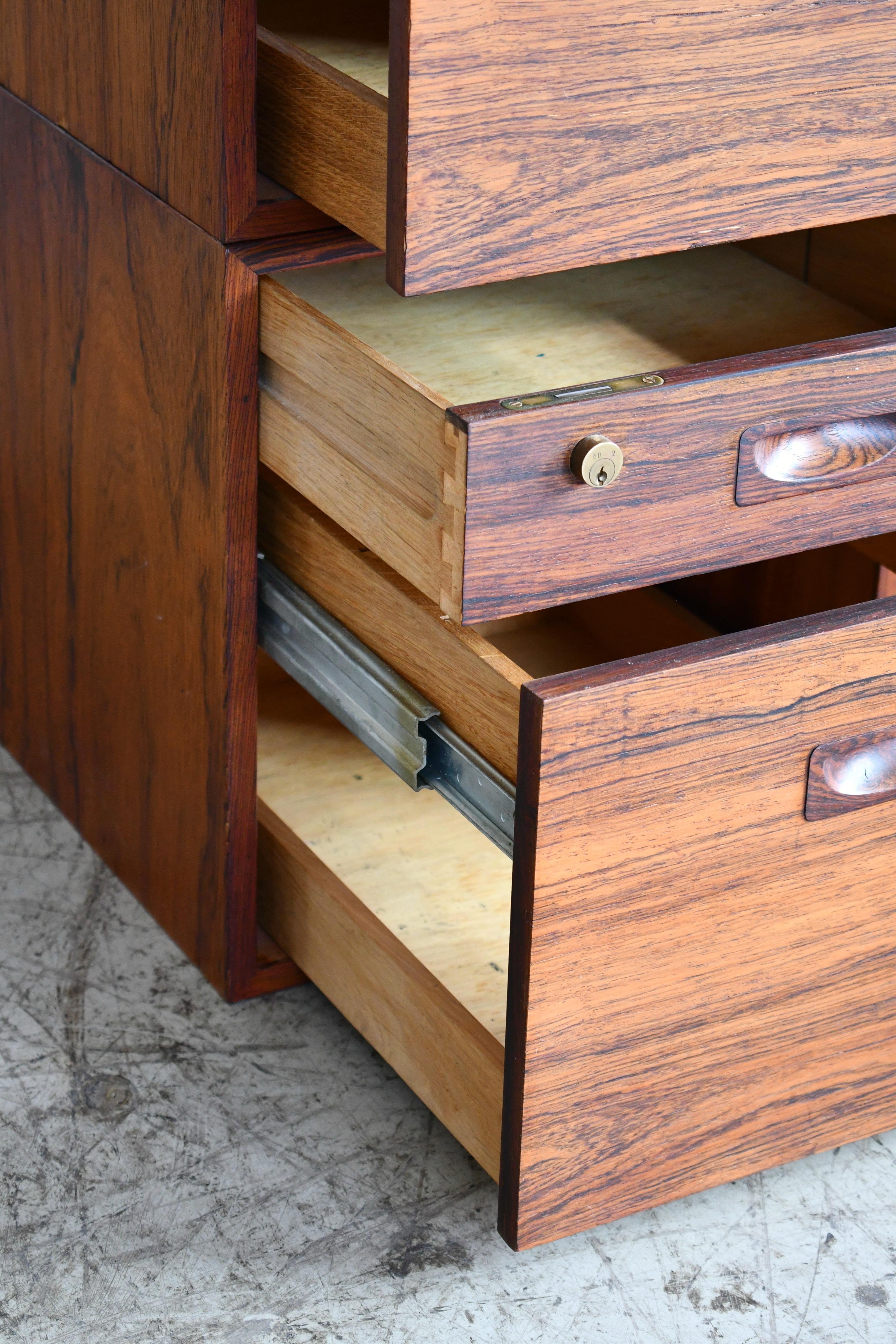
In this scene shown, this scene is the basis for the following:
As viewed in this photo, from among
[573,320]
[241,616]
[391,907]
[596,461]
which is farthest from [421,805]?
[596,461]

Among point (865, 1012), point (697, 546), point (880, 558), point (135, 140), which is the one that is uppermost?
point (135, 140)

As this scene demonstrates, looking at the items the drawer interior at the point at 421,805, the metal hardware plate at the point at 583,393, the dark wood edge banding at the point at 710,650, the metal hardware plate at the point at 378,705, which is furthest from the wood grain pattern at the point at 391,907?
the metal hardware plate at the point at 583,393

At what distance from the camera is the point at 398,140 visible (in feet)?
2.28

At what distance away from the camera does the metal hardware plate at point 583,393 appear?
0.73m

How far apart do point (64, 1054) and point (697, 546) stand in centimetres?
49

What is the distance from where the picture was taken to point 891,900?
88 cm

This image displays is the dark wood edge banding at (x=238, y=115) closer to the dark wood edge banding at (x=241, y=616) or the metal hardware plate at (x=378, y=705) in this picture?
the dark wood edge banding at (x=241, y=616)

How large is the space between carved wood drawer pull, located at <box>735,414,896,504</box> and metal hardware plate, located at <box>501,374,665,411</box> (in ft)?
0.18

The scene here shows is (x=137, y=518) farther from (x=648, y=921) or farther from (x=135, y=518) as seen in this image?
(x=648, y=921)

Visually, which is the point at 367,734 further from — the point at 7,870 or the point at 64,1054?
the point at 7,870

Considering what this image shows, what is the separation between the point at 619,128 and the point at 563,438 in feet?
0.42

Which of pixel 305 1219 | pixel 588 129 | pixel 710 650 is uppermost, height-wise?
pixel 588 129

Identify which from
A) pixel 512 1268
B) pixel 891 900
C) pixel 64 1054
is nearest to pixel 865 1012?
pixel 891 900

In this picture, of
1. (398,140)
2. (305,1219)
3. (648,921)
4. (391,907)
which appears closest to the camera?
(398,140)
